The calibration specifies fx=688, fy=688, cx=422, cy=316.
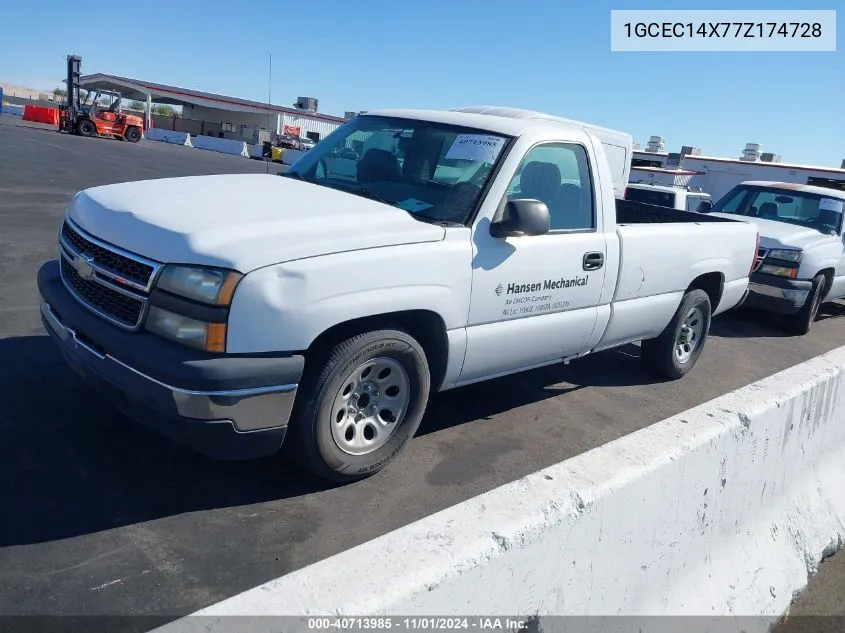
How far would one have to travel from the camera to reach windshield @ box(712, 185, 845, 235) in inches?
376

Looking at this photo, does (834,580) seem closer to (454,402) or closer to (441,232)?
(454,402)

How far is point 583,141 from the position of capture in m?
4.75

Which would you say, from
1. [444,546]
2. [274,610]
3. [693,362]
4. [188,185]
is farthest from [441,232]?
[693,362]

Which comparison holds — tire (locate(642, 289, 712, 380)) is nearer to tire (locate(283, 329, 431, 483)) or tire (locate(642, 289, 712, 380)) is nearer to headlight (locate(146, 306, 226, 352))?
tire (locate(283, 329, 431, 483))

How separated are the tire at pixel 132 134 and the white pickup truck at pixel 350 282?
124ft

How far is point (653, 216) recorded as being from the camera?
6.77 meters

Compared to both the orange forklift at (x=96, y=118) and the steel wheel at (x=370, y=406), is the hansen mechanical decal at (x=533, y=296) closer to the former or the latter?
the steel wheel at (x=370, y=406)

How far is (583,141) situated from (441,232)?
5.40 ft

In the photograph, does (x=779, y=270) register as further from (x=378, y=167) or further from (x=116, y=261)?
(x=116, y=261)

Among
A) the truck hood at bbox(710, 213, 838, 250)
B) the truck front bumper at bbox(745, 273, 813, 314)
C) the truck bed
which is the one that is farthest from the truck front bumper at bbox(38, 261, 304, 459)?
the truck front bumper at bbox(745, 273, 813, 314)

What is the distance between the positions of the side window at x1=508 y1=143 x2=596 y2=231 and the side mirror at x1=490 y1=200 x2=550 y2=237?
15.7 inches

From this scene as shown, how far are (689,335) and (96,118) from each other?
3813cm

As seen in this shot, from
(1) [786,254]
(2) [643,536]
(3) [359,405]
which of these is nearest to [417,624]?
(2) [643,536]

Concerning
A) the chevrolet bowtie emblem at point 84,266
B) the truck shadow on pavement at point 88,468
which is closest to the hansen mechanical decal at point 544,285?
the truck shadow on pavement at point 88,468
